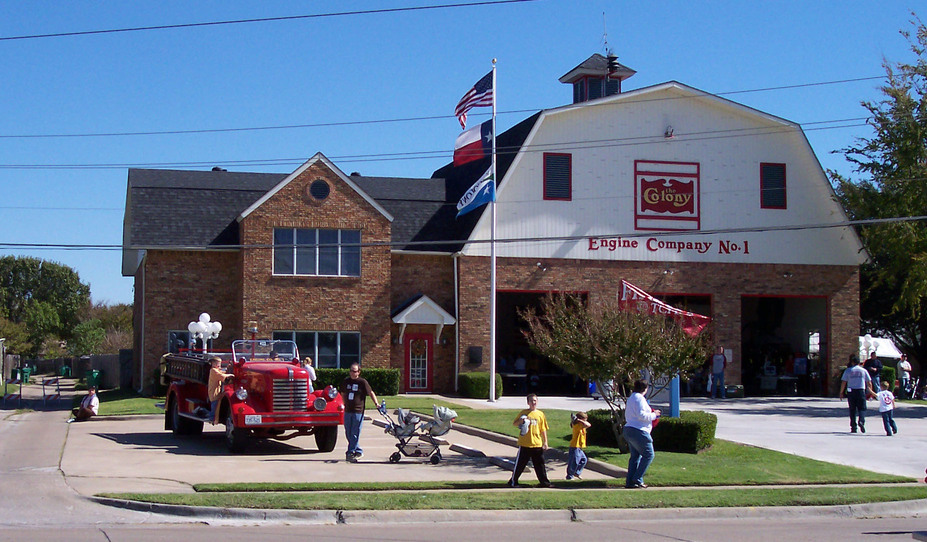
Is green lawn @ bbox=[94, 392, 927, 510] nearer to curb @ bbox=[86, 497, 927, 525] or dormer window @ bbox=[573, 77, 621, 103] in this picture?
curb @ bbox=[86, 497, 927, 525]

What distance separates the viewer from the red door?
34812 mm

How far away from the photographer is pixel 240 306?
33.5 meters

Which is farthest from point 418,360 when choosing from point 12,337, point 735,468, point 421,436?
point 12,337

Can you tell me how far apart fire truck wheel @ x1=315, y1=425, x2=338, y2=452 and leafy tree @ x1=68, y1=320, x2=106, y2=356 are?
194 ft

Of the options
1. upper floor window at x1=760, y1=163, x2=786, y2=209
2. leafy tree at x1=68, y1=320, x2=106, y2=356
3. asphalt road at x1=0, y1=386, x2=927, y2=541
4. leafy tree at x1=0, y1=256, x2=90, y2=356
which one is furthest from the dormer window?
leafy tree at x1=0, y1=256, x2=90, y2=356

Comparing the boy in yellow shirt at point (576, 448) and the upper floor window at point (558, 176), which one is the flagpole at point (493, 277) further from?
the boy in yellow shirt at point (576, 448)

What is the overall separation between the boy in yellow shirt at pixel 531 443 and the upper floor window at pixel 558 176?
2061 cm

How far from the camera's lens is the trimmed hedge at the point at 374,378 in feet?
105

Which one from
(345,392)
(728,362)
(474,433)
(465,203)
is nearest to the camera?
(345,392)

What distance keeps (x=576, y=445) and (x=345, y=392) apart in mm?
4538

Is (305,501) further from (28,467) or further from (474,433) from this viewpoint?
(474,433)

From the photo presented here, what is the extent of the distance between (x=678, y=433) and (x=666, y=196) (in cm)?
1866

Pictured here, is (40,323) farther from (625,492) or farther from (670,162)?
(625,492)

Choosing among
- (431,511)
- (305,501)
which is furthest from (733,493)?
(305,501)
